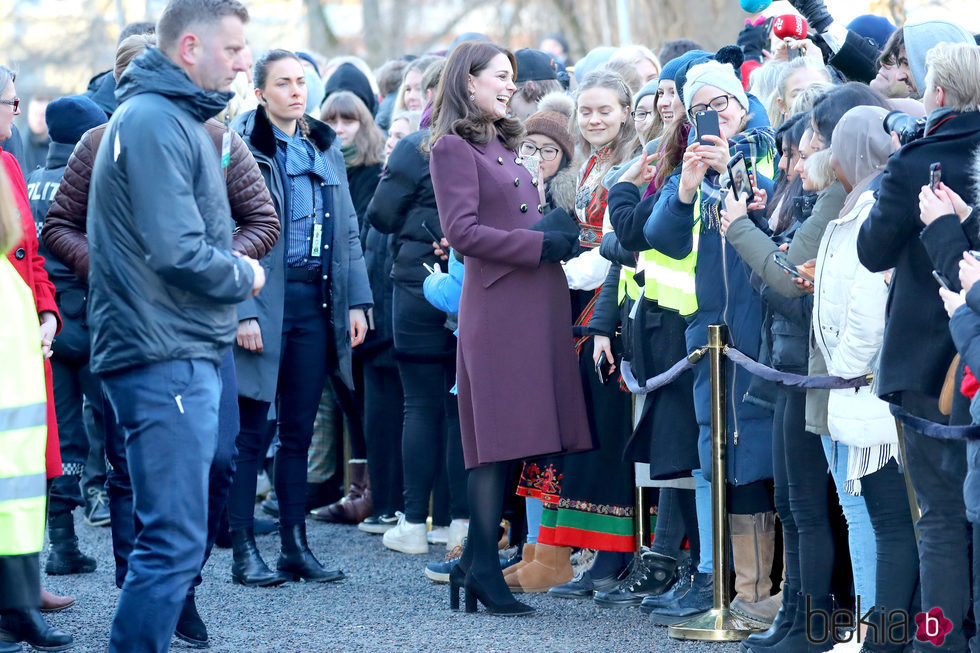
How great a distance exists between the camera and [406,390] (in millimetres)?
7016

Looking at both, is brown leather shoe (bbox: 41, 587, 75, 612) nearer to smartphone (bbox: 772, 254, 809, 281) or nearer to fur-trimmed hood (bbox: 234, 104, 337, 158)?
fur-trimmed hood (bbox: 234, 104, 337, 158)

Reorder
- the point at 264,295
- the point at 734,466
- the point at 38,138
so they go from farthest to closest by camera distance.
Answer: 1. the point at 38,138
2. the point at 264,295
3. the point at 734,466

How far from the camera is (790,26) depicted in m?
6.85

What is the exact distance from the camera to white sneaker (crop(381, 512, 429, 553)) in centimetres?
708

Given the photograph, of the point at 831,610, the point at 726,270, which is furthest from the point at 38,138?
the point at 831,610

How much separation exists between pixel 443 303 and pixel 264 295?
2.62 feet

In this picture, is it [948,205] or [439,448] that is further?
[439,448]

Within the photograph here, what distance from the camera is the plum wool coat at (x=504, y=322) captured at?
5.48 metres

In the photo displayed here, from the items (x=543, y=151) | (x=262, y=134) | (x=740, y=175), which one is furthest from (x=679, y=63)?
(x=262, y=134)

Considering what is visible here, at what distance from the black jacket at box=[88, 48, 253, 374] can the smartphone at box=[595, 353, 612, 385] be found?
2.19 m

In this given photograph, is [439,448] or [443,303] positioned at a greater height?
[443,303]

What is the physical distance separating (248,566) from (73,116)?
7.30 feet

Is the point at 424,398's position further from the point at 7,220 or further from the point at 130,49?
the point at 7,220

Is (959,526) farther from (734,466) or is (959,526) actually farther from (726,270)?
(726,270)
